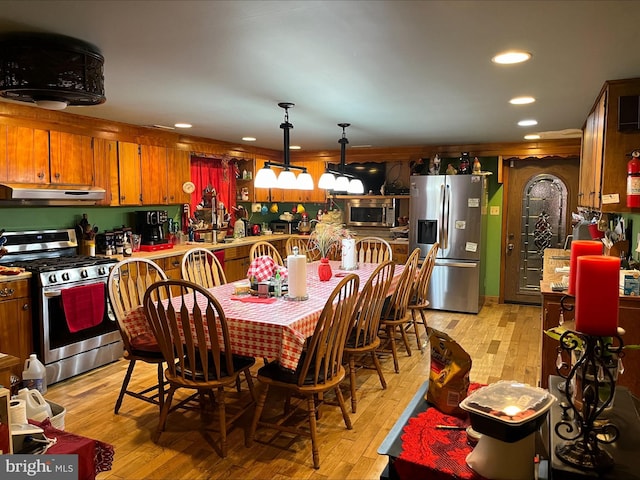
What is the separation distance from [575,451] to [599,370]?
207mm

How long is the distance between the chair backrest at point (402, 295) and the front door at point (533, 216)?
302 cm

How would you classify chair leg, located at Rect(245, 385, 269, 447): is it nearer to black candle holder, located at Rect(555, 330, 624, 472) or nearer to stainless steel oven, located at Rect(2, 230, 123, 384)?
stainless steel oven, located at Rect(2, 230, 123, 384)

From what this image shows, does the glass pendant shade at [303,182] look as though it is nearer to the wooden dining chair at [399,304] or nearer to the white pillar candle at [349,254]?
the white pillar candle at [349,254]

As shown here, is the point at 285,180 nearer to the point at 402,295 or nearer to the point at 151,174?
the point at 402,295

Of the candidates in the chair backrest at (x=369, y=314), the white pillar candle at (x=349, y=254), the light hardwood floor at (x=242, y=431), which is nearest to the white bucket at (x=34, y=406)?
the light hardwood floor at (x=242, y=431)

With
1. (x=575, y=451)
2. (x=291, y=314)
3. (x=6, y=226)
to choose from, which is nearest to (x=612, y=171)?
(x=291, y=314)

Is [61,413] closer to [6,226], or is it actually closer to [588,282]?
[588,282]

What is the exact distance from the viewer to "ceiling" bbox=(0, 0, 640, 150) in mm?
1832

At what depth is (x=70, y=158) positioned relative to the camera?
4152 millimetres

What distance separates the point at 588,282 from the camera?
103 cm

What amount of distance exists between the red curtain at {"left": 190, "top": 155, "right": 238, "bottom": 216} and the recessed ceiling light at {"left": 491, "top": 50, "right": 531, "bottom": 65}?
427cm

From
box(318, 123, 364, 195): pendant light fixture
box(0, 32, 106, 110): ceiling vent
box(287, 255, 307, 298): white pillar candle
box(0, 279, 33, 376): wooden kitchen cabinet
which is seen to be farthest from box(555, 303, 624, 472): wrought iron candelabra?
box(0, 279, 33, 376): wooden kitchen cabinet

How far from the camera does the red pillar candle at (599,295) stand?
1016mm

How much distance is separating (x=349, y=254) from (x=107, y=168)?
8.05 feet
